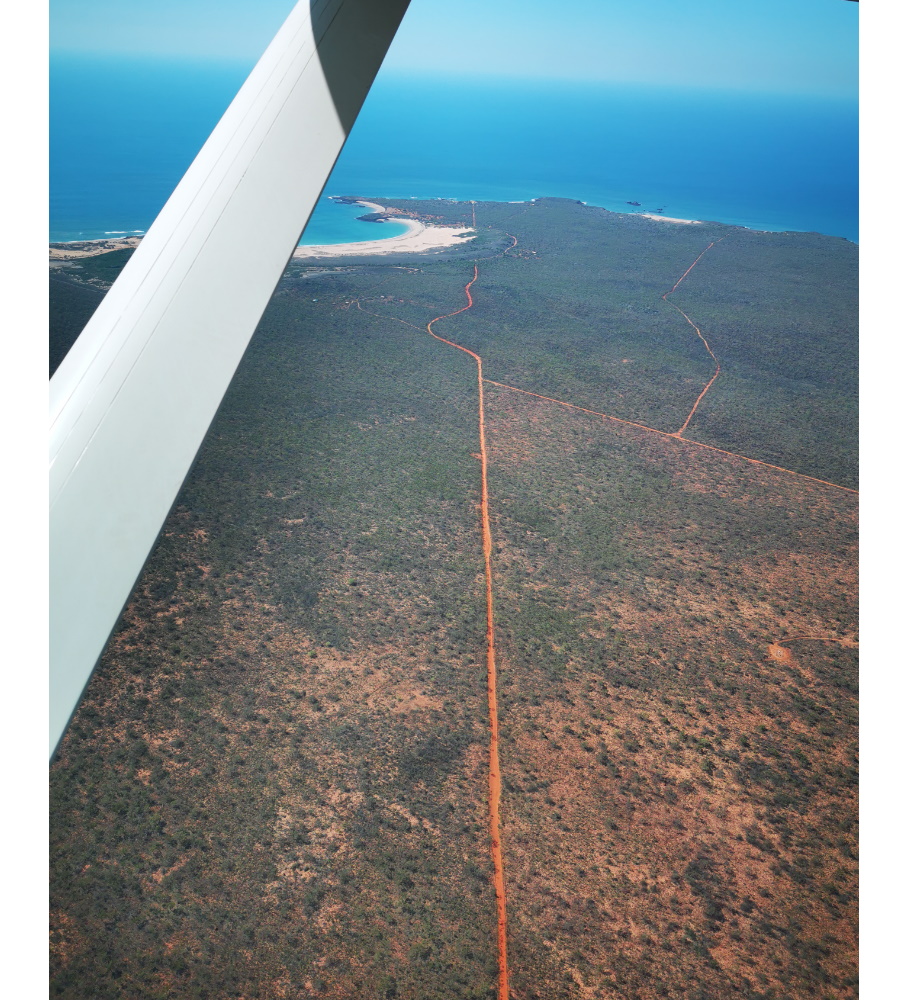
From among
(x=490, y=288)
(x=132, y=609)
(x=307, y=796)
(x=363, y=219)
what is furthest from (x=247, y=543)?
(x=363, y=219)

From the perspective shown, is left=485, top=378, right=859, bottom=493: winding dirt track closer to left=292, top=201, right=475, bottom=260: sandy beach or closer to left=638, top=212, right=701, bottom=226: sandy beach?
left=292, top=201, right=475, bottom=260: sandy beach

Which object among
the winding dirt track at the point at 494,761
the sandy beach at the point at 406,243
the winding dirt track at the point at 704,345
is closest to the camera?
the winding dirt track at the point at 494,761

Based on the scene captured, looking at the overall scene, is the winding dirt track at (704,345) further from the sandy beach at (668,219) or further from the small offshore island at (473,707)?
the sandy beach at (668,219)

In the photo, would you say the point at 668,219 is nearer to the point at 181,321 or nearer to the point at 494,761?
the point at 494,761

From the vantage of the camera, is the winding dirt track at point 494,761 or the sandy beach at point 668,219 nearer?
the winding dirt track at point 494,761

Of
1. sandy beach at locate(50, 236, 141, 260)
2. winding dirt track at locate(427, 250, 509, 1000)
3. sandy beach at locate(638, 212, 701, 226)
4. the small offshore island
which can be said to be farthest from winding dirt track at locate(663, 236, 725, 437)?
sandy beach at locate(50, 236, 141, 260)

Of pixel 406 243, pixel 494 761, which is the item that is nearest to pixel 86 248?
pixel 406 243

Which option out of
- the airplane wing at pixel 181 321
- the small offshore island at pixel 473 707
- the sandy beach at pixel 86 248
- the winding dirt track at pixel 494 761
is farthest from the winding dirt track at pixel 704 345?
the sandy beach at pixel 86 248
